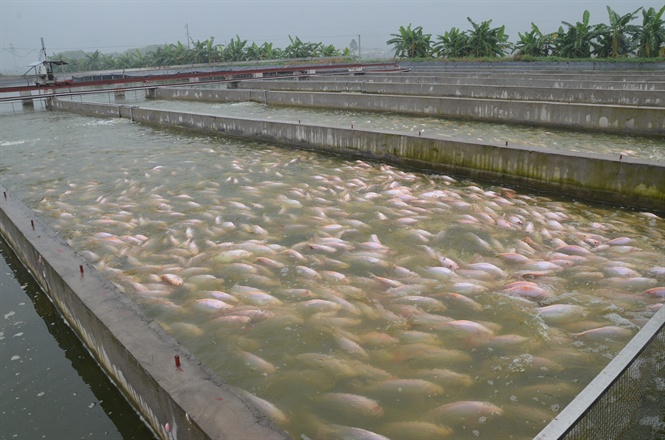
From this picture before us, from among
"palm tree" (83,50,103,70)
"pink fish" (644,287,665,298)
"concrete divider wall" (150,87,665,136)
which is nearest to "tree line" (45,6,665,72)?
"palm tree" (83,50,103,70)

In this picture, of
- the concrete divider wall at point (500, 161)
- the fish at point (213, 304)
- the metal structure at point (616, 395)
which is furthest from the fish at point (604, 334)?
the concrete divider wall at point (500, 161)

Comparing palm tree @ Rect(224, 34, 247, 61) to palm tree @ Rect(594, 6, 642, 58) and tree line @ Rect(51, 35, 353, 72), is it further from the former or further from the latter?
palm tree @ Rect(594, 6, 642, 58)

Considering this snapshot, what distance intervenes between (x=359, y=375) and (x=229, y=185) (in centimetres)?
597

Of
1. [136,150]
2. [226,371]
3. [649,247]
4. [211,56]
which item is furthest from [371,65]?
[226,371]

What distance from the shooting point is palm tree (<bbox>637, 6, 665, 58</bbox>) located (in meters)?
27.9

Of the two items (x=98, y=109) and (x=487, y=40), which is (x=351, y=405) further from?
(x=487, y=40)

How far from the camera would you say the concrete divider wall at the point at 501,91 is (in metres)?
14.8

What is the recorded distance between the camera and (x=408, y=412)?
359 centimetres

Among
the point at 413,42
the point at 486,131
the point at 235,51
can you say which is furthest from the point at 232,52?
the point at 486,131

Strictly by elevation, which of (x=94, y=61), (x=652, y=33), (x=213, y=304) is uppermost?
(x=94, y=61)

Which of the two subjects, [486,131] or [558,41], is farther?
[558,41]

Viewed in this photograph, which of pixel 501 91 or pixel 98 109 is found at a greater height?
pixel 98 109

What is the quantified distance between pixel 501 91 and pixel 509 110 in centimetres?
350

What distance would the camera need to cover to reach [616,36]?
1145 inches
